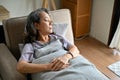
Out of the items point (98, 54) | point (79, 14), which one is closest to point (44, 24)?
point (98, 54)

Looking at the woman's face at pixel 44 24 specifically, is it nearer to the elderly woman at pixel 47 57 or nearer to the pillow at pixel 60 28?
the elderly woman at pixel 47 57

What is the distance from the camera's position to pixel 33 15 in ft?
4.64

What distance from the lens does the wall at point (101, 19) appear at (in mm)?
2736

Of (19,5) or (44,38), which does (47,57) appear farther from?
(19,5)

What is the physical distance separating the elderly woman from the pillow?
7cm

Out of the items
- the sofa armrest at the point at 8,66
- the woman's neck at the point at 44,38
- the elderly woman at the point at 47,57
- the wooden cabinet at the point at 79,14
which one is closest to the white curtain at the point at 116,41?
the wooden cabinet at the point at 79,14

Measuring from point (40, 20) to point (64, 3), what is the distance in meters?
1.71

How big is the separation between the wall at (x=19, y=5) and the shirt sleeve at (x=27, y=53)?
1.47 m

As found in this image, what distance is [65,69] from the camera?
1.21m

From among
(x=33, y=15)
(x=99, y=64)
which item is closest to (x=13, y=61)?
(x=33, y=15)

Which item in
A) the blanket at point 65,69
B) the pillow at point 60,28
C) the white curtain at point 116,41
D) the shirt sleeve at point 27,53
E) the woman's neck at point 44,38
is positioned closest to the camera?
the blanket at point 65,69

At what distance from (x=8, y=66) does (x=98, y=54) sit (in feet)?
5.41

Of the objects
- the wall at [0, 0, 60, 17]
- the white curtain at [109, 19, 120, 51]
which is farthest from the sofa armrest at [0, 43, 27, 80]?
the white curtain at [109, 19, 120, 51]

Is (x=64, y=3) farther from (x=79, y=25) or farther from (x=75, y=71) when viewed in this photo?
(x=75, y=71)
